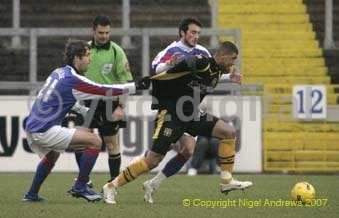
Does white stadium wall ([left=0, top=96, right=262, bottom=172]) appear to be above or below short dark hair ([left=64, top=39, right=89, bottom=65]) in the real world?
below

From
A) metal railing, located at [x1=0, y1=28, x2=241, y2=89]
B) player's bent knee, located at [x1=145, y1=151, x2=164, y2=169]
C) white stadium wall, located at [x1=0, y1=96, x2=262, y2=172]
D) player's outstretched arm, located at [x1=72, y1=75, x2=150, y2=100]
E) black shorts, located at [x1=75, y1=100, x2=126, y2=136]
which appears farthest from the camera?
metal railing, located at [x1=0, y1=28, x2=241, y2=89]

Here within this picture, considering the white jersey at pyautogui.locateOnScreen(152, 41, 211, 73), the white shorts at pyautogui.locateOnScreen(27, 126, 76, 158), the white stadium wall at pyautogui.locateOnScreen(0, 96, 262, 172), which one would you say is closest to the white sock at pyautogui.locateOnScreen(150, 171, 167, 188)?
the white shorts at pyautogui.locateOnScreen(27, 126, 76, 158)

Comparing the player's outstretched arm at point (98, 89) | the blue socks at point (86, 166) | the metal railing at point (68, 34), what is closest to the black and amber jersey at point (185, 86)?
the player's outstretched arm at point (98, 89)

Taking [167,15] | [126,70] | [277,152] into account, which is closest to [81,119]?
[126,70]

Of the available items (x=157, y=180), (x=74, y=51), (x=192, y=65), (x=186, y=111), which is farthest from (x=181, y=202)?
(x=74, y=51)

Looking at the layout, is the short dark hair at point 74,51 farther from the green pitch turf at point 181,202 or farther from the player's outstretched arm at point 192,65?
the green pitch turf at point 181,202

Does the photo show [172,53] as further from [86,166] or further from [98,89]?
[86,166]

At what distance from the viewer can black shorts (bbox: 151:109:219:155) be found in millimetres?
11211

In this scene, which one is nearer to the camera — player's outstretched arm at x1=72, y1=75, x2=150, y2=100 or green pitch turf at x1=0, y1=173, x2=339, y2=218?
green pitch turf at x1=0, y1=173, x2=339, y2=218

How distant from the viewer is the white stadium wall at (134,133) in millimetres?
17781

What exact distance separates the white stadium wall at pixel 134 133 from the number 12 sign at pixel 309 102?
1.20 m

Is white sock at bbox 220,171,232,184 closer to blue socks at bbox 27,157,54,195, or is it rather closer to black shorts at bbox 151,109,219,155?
black shorts at bbox 151,109,219,155

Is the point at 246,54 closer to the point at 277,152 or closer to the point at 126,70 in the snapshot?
the point at 277,152

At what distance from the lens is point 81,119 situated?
13250mm
